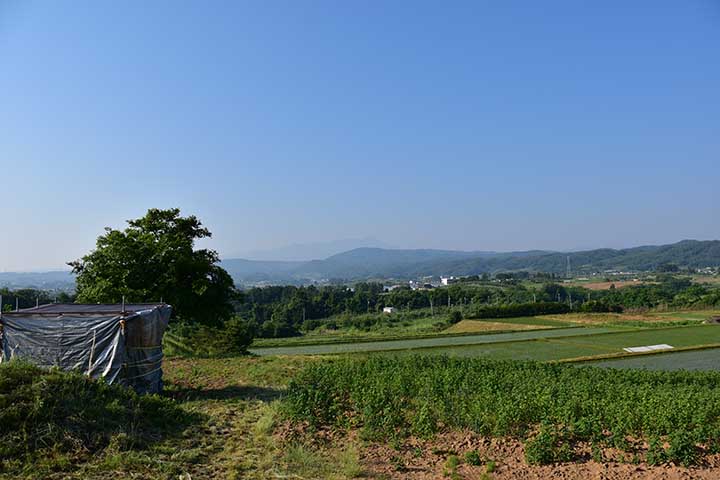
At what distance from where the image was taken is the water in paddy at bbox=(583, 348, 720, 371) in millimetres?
22422

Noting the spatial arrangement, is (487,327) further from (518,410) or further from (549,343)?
(518,410)

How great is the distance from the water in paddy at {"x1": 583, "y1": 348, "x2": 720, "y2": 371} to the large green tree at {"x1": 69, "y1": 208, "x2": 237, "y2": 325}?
16.3 metres

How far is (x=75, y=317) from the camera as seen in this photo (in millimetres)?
11719

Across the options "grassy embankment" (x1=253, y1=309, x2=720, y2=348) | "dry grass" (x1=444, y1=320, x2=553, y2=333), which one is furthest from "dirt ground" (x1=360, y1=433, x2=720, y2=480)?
"dry grass" (x1=444, y1=320, x2=553, y2=333)

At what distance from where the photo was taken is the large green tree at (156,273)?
68.3ft

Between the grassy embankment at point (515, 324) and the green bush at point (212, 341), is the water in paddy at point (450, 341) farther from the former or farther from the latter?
the green bush at point (212, 341)

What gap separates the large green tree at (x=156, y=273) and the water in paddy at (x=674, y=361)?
16338 mm

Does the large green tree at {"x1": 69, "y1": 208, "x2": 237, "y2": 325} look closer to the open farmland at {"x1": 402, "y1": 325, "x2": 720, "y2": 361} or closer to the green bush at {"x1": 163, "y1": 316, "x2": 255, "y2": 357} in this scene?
the green bush at {"x1": 163, "y1": 316, "x2": 255, "y2": 357}

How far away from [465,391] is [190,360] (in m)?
12.7

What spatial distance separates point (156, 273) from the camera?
70.5 ft

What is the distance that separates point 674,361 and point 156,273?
22.6 meters

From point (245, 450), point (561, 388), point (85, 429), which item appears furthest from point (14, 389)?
point (561, 388)

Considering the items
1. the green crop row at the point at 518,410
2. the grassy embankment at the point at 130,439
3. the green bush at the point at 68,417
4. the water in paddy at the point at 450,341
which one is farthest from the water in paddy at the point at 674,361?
the green bush at the point at 68,417

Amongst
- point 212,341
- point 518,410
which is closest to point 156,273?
point 212,341
